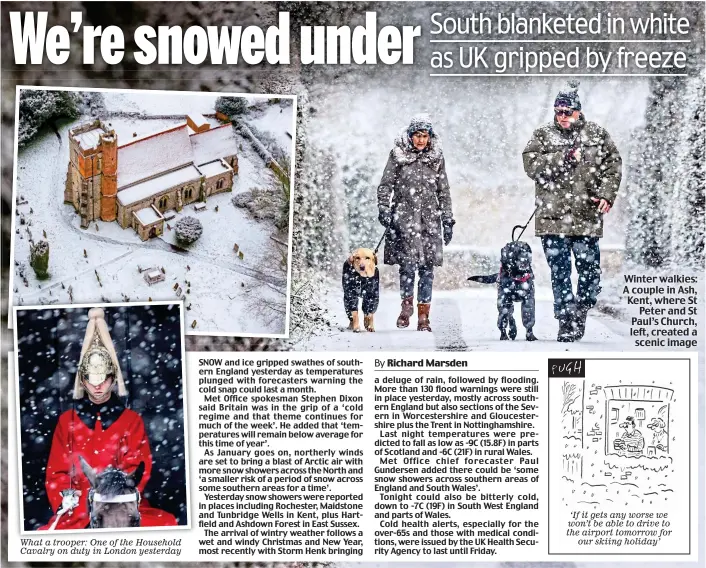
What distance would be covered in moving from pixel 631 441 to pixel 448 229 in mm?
997

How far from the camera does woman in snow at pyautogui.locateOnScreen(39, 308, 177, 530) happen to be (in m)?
2.87

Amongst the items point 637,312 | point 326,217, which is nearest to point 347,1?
point 326,217

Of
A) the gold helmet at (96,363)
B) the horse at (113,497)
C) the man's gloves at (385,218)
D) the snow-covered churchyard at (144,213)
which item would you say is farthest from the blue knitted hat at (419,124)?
the horse at (113,497)

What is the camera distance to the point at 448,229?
291cm

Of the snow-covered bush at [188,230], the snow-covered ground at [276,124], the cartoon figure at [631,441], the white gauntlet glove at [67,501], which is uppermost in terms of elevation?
the snow-covered ground at [276,124]

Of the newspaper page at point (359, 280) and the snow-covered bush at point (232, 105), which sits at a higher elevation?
the snow-covered bush at point (232, 105)

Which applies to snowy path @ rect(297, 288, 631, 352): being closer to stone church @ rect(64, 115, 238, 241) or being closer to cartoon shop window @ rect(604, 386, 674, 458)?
cartoon shop window @ rect(604, 386, 674, 458)

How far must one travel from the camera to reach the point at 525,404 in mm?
2893

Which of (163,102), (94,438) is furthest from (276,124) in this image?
(94,438)

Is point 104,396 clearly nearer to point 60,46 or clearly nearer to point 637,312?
point 60,46

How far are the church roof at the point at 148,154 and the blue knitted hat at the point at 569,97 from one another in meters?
1.31

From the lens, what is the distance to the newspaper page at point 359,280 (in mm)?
2873

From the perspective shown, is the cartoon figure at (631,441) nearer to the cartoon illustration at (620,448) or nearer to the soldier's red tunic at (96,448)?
the cartoon illustration at (620,448)
